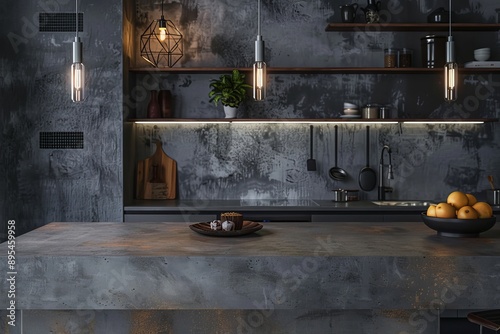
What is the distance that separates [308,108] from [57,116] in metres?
2.18

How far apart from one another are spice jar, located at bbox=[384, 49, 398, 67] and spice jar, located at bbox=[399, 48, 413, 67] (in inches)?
1.7

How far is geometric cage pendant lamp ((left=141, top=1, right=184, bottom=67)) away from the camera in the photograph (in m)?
5.46

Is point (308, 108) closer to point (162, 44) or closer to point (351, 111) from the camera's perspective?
point (351, 111)

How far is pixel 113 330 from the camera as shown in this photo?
2.79 metres

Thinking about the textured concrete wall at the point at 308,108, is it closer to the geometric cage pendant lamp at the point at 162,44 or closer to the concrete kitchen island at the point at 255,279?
the geometric cage pendant lamp at the point at 162,44

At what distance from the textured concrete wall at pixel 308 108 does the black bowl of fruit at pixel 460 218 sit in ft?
8.28

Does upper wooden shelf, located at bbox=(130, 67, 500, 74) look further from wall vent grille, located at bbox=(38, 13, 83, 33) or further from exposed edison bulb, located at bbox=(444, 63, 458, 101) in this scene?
exposed edison bulb, located at bbox=(444, 63, 458, 101)

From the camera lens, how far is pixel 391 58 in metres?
5.28

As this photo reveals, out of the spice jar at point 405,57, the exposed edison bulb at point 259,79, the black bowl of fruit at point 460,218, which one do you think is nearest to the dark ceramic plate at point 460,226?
the black bowl of fruit at point 460,218

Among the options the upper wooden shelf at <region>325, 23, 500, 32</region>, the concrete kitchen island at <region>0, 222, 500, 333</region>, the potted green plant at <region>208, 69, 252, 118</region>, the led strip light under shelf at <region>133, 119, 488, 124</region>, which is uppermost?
the upper wooden shelf at <region>325, 23, 500, 32</region>

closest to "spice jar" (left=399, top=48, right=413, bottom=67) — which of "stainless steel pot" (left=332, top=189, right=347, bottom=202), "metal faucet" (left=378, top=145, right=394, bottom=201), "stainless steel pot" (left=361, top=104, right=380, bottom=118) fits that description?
"stainless steel pot" (left=361, top=104, right=380, bottom=118)

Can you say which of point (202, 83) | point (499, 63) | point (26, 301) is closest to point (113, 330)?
point (26, 301)

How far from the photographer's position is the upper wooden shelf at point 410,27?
524 centimetres

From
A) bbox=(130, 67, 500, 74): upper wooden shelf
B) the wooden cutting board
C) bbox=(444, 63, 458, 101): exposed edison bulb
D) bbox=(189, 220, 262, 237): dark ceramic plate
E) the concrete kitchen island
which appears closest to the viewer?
the concrete kitchen island
